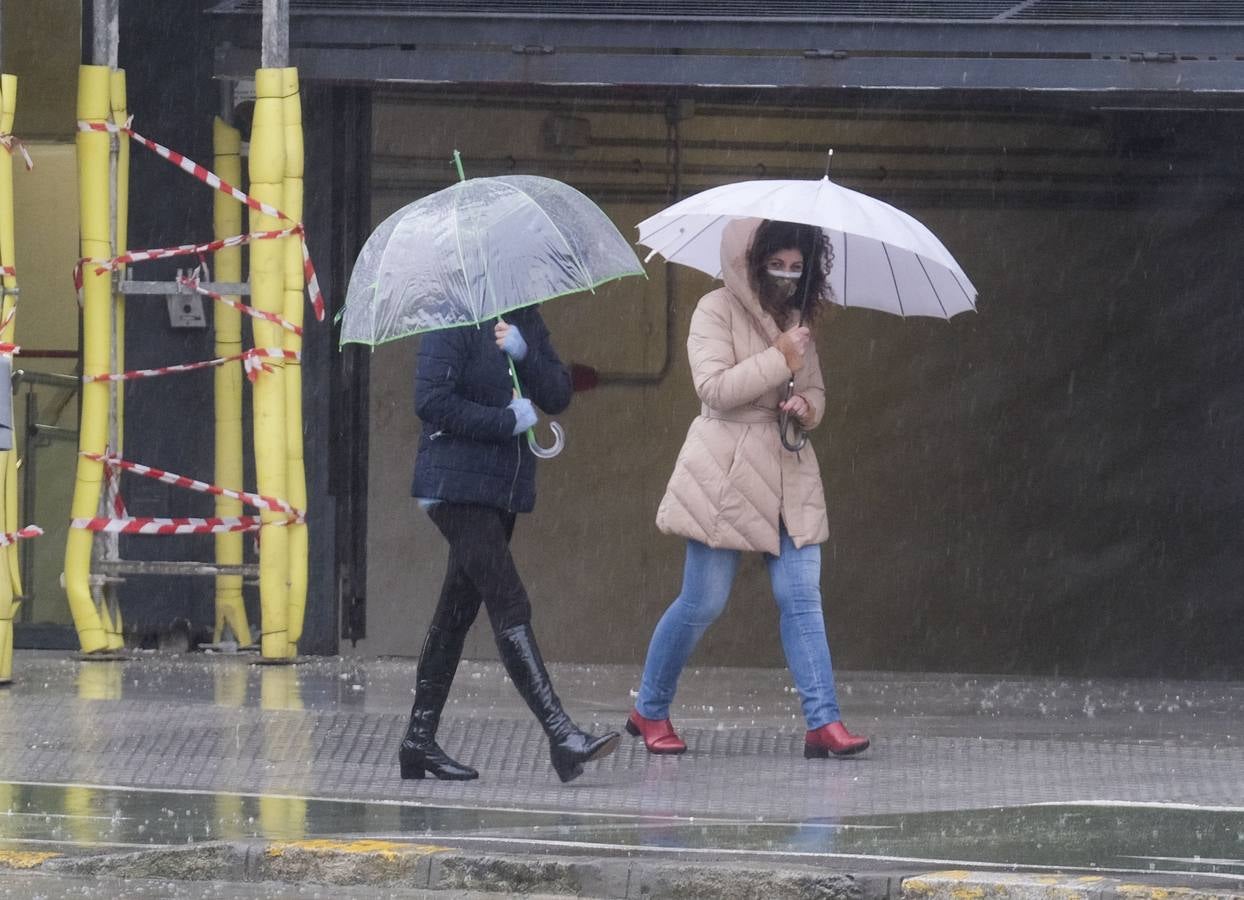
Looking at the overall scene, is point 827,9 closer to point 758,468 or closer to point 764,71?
point 764,71

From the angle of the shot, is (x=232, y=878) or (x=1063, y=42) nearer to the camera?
(x=232, y=878)

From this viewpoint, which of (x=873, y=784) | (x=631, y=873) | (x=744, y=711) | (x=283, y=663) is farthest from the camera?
(x=283, y=663)

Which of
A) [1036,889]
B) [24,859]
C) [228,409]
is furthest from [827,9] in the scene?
[24,859]

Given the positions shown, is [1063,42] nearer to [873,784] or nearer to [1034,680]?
[1034,680]

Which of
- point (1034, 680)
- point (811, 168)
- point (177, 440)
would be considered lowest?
point (1034, 680)

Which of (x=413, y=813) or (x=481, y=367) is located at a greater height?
(x=481, y=367)

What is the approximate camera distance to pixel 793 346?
704 centimetres

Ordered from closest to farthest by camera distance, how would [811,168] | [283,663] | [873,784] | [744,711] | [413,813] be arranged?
[413,813] < [873,784] < [744,711] < [283,663] < [811,168]

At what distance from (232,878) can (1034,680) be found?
5644 mm

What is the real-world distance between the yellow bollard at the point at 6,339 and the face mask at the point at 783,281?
11.0 ft

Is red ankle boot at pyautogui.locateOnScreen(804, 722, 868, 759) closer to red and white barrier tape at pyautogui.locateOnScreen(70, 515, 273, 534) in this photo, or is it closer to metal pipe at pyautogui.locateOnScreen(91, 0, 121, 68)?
red and white barrier tape at pyautogui.locateOnScreen(70, 515, 273, 534)

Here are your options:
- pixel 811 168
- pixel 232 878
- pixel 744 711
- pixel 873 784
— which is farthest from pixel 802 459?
pixel 811 168

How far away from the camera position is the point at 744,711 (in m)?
8.69

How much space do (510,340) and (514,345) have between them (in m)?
0.02
